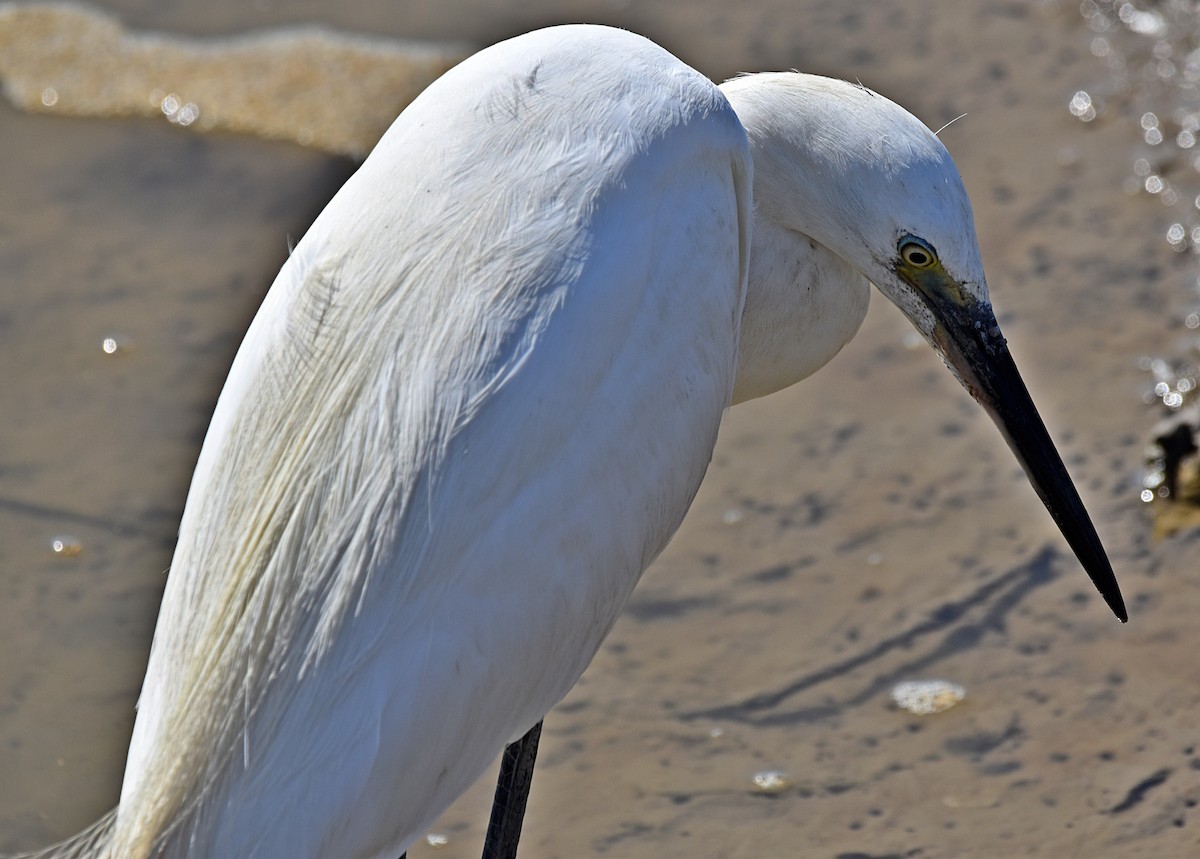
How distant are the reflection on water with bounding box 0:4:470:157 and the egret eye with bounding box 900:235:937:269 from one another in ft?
7.62

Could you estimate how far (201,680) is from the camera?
5.80ft

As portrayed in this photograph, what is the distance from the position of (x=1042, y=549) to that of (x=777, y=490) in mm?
526

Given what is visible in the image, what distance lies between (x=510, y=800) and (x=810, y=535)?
3.56ft

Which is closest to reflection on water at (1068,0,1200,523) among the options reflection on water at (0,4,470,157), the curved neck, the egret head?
the egret head

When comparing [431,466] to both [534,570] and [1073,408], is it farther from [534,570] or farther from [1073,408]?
[1073,408]

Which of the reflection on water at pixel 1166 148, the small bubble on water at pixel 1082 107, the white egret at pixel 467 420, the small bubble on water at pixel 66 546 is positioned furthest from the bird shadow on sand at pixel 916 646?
the small bubble on water at pixel 1082 107

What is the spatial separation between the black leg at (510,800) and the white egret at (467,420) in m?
0.32

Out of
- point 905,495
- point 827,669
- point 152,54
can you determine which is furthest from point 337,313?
point 152,54

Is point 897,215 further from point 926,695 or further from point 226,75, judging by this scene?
point 226,75

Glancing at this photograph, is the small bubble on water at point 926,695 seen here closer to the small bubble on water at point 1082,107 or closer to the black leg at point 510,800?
the black leg at point 510,800

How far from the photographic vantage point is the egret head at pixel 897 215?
79.4 inches

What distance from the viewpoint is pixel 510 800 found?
2.28 m

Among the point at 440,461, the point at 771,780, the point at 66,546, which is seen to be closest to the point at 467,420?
the point at 440,461

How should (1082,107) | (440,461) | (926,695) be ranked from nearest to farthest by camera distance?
(440,461), (926,695), (1082,107)
